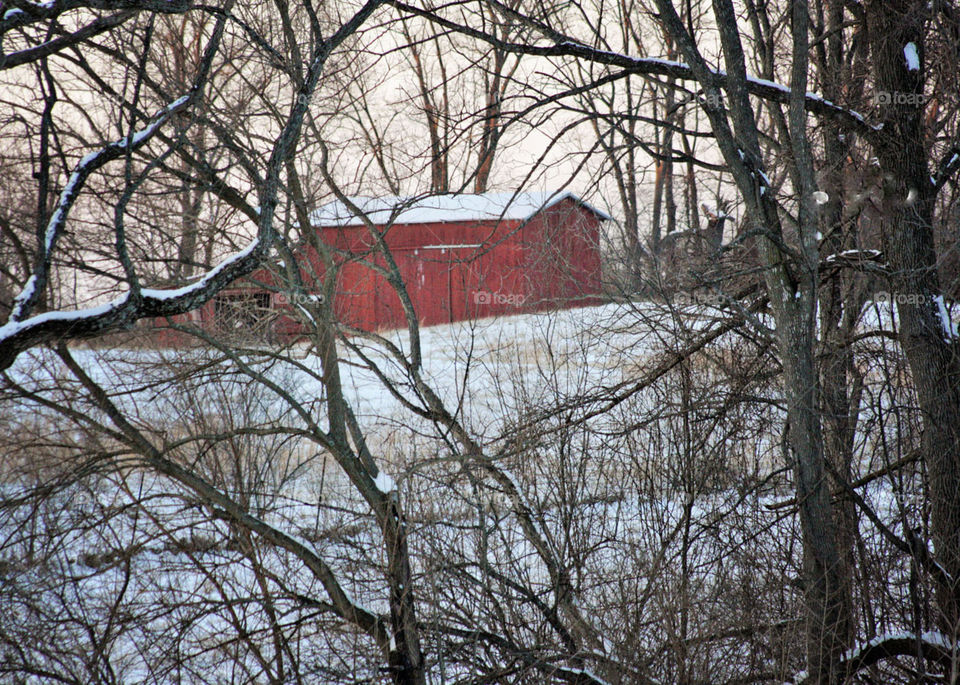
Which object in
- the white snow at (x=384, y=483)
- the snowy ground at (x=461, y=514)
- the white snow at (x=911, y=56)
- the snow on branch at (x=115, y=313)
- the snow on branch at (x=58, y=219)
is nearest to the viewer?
the snow on branch at (x=115, y=313)

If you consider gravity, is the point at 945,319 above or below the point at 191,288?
below

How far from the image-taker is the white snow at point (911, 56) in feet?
18.6

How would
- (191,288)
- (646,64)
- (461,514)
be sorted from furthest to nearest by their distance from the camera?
1. (461,514)
2. (646,64)
3. (191,288)

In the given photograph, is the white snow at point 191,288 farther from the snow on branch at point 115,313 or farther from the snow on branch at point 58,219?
the snow on branch at point 58,219

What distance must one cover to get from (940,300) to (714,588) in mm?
2753

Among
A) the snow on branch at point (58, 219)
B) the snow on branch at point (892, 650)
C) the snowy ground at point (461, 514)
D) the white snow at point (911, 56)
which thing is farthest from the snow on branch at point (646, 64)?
A: the snow on branch at point (892, 650)

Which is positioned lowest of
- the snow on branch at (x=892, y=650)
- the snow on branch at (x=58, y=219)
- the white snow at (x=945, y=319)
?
the snow on branch at (x=892, y=650)

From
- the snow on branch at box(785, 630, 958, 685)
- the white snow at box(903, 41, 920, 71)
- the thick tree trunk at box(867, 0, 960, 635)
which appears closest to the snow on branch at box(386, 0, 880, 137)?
the thick tree trunk at box(867, 0, 960, 635)

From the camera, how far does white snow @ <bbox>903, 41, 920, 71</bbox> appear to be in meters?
5.66

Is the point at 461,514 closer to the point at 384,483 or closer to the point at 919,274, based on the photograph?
the point at 384,483

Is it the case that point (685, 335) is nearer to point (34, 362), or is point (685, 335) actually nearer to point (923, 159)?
point (923, 159)

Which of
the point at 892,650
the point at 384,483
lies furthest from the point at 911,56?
the point at 384,483

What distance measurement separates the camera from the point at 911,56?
5668 millimetres

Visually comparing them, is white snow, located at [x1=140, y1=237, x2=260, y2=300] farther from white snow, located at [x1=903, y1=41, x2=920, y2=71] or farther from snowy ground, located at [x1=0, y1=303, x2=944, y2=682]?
white snow, located at [x1=903, y1=41, x2=920, y2=71]
